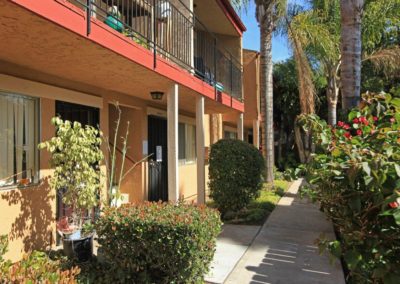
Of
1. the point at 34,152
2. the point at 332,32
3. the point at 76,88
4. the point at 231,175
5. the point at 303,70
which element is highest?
the point at 332,32

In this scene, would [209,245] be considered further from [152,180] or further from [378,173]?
[152,180]

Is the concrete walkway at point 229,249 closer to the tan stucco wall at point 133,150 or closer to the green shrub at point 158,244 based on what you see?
the green shrub at point 158,244

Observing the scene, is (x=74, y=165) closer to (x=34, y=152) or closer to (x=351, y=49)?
(x=34, y=152)

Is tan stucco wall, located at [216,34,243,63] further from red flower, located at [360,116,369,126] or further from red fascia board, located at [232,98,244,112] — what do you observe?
red flower, located at [360,116,369,126]

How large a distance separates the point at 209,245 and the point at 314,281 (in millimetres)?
1478

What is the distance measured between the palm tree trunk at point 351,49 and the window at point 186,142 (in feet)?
17.8

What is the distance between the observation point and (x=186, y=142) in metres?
12.1

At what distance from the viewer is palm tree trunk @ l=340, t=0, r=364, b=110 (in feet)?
24.0

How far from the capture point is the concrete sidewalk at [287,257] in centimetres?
489

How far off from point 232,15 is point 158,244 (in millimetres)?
10647

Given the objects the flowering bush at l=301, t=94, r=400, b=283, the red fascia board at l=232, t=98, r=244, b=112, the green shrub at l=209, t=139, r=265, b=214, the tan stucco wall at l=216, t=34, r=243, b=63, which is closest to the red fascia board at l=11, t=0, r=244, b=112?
the green shrub at l=209, t=139, r=265, b=214

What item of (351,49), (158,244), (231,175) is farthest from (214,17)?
(158,244)

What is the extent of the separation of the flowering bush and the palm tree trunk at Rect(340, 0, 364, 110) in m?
4.39

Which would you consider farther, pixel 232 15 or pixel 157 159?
pixel 232 15
